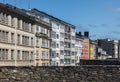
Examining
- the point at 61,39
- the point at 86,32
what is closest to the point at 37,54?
the point at 61,39

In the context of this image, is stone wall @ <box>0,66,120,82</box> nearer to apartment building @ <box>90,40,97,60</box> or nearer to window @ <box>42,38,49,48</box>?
window @ <box>42,38,49,48</box>

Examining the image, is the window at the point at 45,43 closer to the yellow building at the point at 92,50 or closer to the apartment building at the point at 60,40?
the apartment building at the point at 60,40

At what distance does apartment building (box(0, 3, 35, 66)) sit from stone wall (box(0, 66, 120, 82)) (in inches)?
1434

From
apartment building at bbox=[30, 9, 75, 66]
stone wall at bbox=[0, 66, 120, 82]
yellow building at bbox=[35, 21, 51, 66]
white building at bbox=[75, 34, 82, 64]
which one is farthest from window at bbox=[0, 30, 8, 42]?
white building at bbox=[75, 34, 82, 64]

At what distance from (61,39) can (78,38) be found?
86.0ft

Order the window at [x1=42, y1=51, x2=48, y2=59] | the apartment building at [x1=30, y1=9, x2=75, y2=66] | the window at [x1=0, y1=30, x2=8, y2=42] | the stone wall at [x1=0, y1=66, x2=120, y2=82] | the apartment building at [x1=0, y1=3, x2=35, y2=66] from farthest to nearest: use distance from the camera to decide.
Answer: the apartment building at [x1=30, y1=9, x2=75, y2=66], the window at [x1=42, y1=51, x2=48, y2=59], the apartment building at [x1=0, y1=3, x2=35, y2=66], the window at [x1=0, y1=30, x2=8, y2=42], the stone wall at [x1=0, y1=66, x2=120, y2=82]

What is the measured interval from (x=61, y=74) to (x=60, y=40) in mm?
82118

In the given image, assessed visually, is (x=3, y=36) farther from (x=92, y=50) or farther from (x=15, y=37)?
(x=92, y=50)

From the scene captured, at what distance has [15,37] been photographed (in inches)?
2864

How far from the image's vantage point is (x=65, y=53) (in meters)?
117

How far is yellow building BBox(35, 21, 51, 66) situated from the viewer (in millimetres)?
88463

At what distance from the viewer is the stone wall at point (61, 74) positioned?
1099 inches

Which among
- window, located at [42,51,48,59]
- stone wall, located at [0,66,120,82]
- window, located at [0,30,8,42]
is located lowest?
stone wall, located at [0,66,120,82]

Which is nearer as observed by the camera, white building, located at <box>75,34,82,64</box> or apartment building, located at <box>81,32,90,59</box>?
white building, located at <box>75,34,82,64</box>
